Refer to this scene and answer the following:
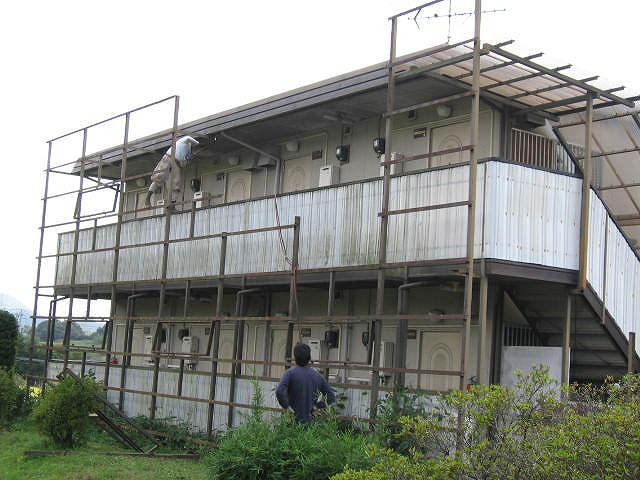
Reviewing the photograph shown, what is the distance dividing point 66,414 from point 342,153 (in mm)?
7343

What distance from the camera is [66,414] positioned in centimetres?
1706

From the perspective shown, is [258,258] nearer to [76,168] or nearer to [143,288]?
[143,288]

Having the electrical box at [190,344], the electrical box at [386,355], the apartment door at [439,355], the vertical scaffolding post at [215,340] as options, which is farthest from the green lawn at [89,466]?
the electrical box at [190,344]

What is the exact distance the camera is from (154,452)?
1711 cm

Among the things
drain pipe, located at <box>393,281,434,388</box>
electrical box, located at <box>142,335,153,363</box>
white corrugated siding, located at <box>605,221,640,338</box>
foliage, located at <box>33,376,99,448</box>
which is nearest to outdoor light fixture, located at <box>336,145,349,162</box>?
drain pipe, located at <box>393,281,434,388</box>

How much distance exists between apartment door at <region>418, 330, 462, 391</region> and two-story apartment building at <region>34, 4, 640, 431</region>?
36mm

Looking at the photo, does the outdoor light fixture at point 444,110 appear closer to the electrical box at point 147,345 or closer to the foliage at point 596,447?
the foliage at point 596,447

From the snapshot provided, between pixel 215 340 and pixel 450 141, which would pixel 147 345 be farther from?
pixel 450 141

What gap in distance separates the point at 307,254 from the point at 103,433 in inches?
239

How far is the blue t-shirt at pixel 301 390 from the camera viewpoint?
11016mm

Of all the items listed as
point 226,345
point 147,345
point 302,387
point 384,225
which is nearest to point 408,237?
point 384,225

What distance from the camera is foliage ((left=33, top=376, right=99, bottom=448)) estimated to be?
17.0 m

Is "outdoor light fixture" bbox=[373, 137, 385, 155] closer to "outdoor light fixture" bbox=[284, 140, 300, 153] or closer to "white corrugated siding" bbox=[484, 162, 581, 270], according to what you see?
"outdoor light fixture" bbox=[284, 140, 300, 153]

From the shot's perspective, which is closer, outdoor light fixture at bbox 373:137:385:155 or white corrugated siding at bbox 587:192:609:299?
white corrugated siding at bbox 587:192:609:299
